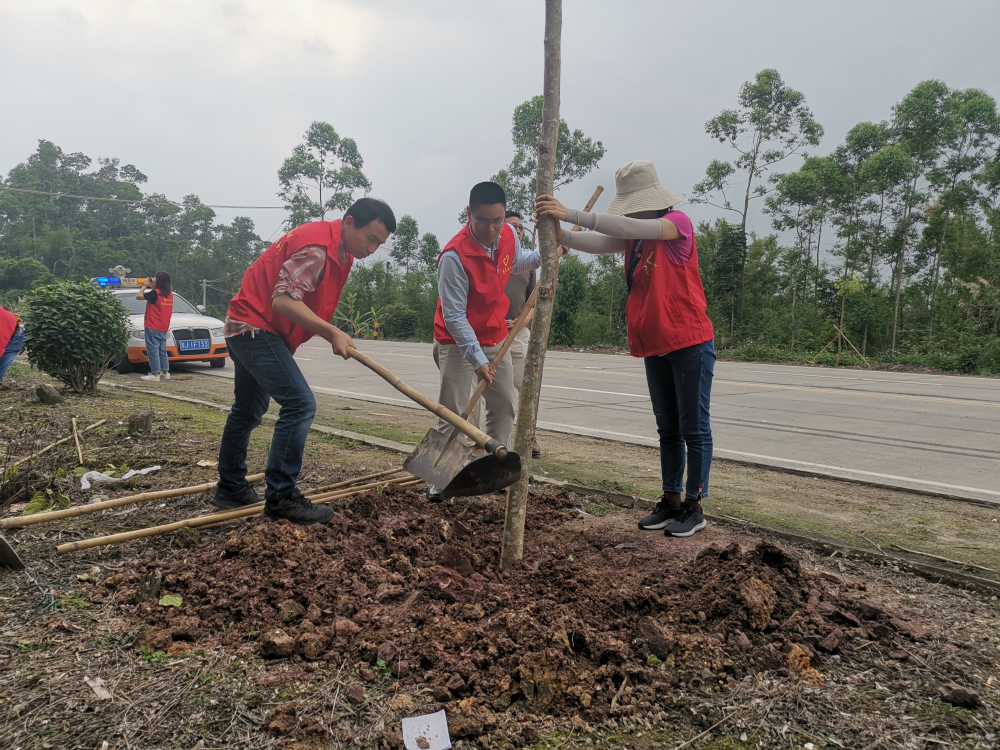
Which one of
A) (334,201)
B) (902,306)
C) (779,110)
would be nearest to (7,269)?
(334,201)

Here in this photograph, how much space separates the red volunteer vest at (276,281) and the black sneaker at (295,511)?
82 centimetres

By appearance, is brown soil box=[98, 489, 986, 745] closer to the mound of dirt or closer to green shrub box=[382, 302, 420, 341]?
the mound of dirt

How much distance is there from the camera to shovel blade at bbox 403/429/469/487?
12.0 ft

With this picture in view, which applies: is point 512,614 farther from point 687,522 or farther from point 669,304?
point 669,304

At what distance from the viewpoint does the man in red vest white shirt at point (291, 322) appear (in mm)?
3482

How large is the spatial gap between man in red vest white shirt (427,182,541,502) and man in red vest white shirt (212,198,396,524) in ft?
1.87

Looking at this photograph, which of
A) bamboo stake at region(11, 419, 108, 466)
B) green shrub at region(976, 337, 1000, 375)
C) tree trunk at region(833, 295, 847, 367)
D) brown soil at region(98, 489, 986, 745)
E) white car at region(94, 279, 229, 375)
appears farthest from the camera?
tree trunk at region(833, 295, 847, 367)

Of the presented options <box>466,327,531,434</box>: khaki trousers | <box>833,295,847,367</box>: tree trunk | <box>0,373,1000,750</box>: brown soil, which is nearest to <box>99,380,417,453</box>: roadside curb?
<box>466,327,531,434</box>: khaki trousers

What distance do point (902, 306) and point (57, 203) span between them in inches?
2857

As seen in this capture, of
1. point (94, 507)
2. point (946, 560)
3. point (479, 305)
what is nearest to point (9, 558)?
point (94, 507)

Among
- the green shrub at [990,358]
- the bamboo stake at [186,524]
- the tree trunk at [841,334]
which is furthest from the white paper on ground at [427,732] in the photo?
the tree trunk at [841,334]

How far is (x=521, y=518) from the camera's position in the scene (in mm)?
3055

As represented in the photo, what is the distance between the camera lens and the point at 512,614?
246 centimetres

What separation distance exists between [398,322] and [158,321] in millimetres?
23898
